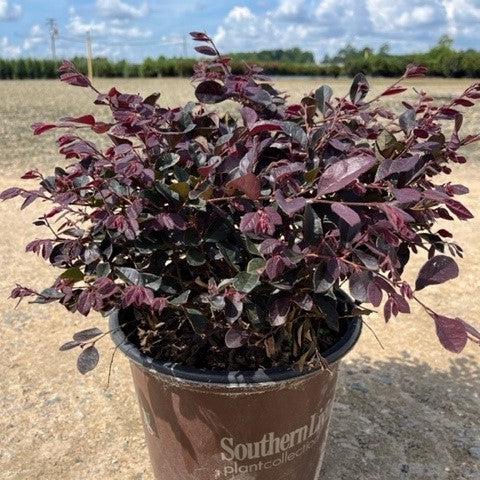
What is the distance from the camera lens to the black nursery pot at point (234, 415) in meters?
1.62

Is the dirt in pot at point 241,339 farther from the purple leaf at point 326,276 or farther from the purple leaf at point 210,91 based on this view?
the purple leaf at point 210,91

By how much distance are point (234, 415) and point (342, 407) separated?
1.26 meters

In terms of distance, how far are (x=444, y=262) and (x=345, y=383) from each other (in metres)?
1.70

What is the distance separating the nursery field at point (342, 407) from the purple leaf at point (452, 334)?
126 centimetres

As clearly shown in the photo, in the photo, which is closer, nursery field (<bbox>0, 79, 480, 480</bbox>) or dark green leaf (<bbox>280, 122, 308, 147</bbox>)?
dark green leaf (<bbox>280, 122, 308, 147</bbox>)

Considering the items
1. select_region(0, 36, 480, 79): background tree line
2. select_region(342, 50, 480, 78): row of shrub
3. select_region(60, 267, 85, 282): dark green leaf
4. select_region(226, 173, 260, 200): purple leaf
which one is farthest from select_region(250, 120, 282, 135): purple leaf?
select_region(0, 36, 480, 79): background tree line

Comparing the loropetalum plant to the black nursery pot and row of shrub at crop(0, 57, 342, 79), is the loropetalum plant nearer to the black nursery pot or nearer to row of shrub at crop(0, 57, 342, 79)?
the black nursery pot

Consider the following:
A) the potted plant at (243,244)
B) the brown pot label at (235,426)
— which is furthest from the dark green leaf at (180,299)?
the brown pot label at (235,426)

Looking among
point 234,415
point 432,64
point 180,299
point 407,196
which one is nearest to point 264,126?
point 407,196

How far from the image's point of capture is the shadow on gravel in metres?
2.40

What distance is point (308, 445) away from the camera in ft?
6.22

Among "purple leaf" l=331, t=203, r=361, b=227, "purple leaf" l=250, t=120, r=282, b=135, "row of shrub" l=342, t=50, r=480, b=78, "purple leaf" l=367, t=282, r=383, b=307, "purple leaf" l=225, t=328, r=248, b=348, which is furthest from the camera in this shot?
"row of shrub" l=342, t=50, r=480, b=78

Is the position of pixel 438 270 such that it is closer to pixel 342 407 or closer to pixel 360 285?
pixel 360 285

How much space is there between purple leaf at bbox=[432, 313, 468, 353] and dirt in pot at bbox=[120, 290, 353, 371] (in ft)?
0.94
